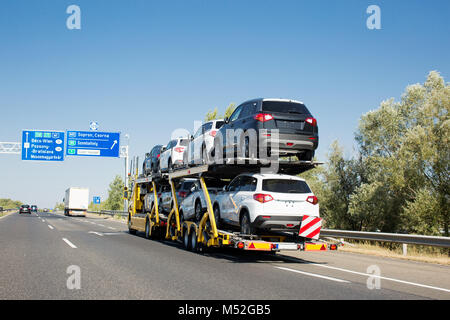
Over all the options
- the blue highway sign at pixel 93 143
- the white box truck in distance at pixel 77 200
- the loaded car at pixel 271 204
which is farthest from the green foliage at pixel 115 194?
the loaded car at pixel 271 204

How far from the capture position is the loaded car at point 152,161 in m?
19.3

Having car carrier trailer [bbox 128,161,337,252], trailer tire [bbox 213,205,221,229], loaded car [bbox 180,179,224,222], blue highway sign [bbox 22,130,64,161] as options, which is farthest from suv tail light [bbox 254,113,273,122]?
blue highway sign [bbox 22,130,64,161]

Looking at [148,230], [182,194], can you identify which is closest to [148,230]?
[148,230]

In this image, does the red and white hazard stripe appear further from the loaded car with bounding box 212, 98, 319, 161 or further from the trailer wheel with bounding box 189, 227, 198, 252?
the trailer wheel with bounding box 189, 227, 198, 252

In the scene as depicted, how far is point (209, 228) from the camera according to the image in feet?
39.7

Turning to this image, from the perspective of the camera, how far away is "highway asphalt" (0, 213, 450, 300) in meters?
6.52

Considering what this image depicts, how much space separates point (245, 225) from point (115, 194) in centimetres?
11089

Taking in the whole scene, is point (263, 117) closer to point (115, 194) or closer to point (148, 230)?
point (148, 230)

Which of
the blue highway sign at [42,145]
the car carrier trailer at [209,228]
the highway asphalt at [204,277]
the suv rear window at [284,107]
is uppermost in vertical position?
the blue highway sign at [42,145]

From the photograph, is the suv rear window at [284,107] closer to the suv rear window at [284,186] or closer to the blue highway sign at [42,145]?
the suv rear window at [284,186]

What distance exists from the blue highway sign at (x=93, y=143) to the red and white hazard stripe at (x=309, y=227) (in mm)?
28595

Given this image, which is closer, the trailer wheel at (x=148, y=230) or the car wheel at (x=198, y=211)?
the car wheel at (x=198, y=211)

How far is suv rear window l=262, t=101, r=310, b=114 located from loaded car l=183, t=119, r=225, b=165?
2.27 m
